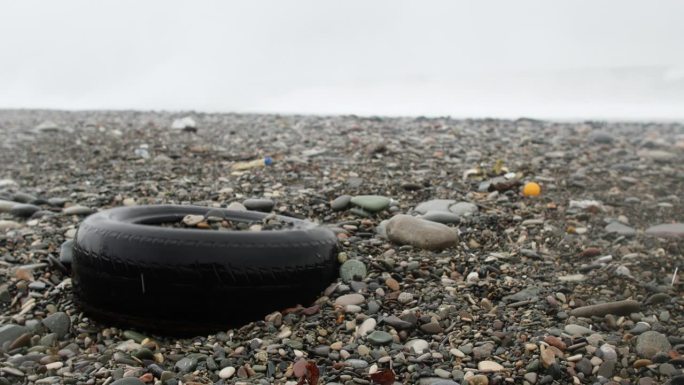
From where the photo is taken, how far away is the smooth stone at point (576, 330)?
312 cm

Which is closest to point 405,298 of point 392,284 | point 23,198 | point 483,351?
point 392,284

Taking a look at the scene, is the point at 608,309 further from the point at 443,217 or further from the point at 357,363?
the point at 443,217

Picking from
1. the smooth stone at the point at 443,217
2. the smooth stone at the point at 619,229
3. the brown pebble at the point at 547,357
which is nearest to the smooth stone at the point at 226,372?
the brown pebble at the point at 547,357

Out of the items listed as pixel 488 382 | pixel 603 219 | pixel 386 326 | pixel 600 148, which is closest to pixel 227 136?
pixel 600 148

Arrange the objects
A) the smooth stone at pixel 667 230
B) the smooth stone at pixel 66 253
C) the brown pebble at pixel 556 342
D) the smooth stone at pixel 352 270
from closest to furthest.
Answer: the brown pebble at pixel 556 342 → the smooth stone at pixel 352 270 → the smooth stone at pixel 66 253 → the smooth stone at pixel 667 230

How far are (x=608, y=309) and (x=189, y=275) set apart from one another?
205 centimetres

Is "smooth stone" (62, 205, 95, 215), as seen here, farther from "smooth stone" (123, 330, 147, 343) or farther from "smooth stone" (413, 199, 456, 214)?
"smooth stone" (413, 199, 456, 214)

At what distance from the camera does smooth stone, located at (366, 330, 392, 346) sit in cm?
307

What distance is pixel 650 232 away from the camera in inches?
180

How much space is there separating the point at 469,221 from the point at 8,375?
2.91 m

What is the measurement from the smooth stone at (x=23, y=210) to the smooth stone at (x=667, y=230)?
435 cm

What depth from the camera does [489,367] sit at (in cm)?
283

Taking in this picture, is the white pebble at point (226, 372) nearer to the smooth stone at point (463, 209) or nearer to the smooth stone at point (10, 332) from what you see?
the smooth stone at point (10, 332)

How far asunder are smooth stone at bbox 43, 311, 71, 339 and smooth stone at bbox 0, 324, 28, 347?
11 cm
